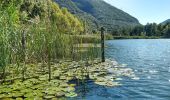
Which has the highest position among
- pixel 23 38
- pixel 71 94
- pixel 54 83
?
pixel 23 38

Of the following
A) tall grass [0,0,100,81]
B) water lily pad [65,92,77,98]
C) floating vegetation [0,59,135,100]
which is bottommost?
water lily pad [65,92,77,98]

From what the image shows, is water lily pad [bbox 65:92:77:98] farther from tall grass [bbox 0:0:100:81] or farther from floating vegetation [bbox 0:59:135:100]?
tall grass [bbox 0:0:100:81]

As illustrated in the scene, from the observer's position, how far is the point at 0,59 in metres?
13.6

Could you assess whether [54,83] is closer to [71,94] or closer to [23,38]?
[71,94]

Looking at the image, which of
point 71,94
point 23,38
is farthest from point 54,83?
point 23,38

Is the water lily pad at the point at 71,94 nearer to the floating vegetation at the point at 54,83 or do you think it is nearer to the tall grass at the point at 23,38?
the floating vegetation at the point at 54,83

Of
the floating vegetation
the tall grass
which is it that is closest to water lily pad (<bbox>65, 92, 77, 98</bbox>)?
the floating vegetation

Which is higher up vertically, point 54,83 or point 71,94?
point 54,83

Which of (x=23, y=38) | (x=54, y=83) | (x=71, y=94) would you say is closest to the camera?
(x=71, y=94)

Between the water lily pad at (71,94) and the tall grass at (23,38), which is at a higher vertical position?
the tall grass at (23,38)

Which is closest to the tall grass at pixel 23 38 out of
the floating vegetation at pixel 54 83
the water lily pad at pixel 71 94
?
the floating vegetation at pixel 54 83

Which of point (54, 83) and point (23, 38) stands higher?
point (23, 38)

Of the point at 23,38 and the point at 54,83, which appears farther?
the point at 23,38

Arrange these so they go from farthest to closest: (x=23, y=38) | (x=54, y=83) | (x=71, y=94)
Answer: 1. (x=23, y=38)
2. (x=54, y=83)
3. (x=71, y=94)
